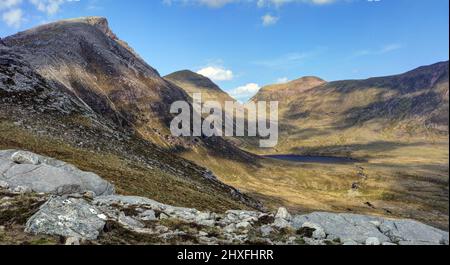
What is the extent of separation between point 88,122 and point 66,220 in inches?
2073

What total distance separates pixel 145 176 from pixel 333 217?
3057 cm

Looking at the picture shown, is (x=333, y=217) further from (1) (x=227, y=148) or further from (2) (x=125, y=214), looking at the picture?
(1) (x=227, y=148)

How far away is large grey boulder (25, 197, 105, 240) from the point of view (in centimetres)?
1834

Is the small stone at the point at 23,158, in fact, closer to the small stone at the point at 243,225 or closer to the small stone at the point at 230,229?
the small stone at the point at 230,229

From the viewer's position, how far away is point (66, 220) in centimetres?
1911

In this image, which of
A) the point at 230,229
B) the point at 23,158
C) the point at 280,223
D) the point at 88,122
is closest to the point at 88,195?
the point at 23,158

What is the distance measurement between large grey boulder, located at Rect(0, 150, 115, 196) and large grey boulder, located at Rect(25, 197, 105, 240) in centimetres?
595

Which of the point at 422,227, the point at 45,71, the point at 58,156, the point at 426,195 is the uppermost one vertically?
the point at 45,71

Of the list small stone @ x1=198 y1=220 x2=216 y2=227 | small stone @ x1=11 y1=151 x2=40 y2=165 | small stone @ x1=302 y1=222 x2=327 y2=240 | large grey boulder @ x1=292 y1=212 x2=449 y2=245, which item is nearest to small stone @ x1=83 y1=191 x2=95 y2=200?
Answer: small stone @ x1=11 y1=151 x2=40 y2=165

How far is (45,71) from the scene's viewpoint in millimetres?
99812

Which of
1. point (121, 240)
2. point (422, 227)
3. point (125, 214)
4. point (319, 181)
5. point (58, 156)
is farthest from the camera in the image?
point (319, 181)

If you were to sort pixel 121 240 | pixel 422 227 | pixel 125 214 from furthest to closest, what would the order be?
pixel 422 227
pixel 125 214
pixel 121 240
